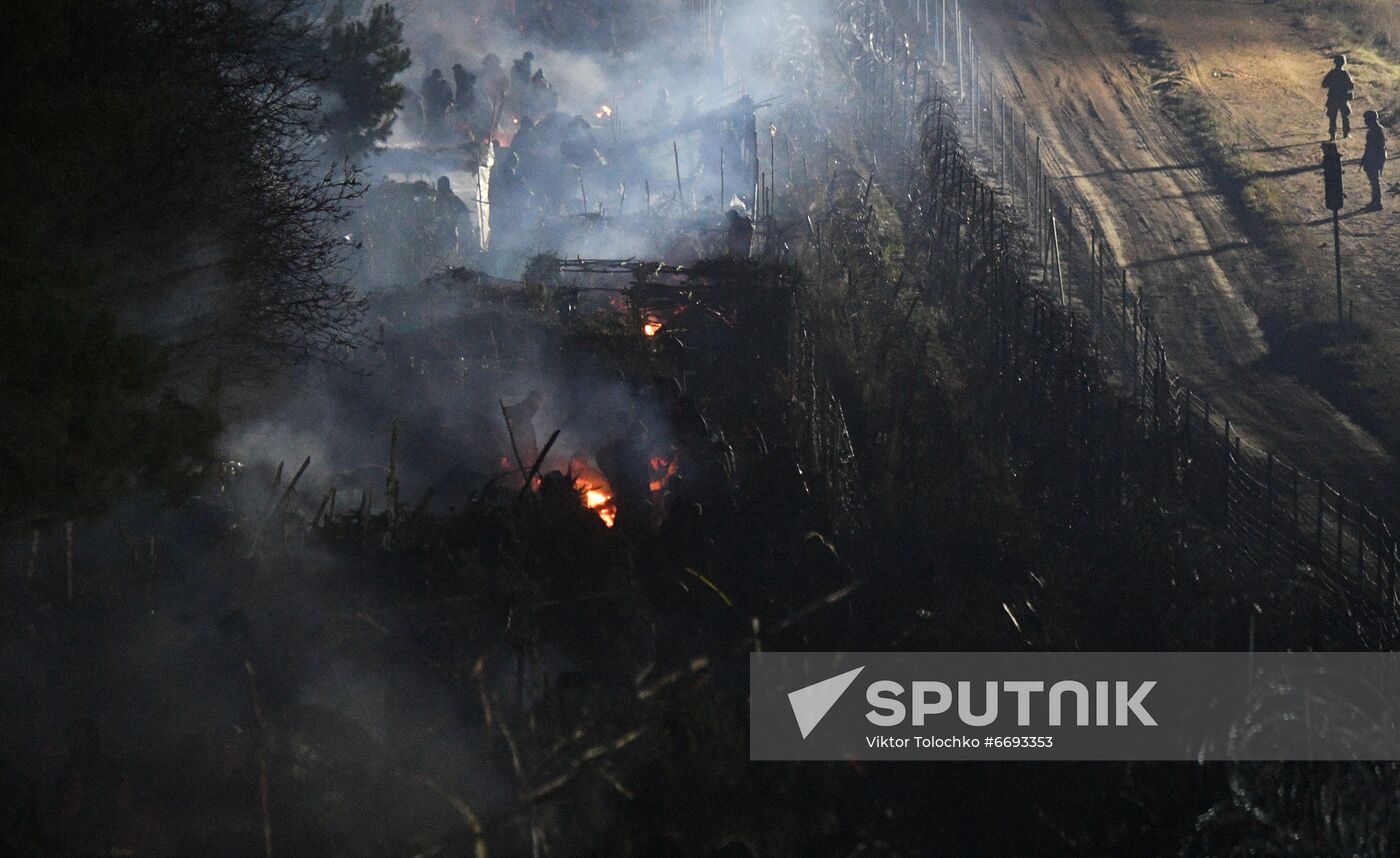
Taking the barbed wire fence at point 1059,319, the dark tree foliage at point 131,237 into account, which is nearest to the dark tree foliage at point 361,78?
the barbed wire fence at point 1059,319

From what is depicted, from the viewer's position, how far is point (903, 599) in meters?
10.3

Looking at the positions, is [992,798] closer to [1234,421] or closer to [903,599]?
[903,599]

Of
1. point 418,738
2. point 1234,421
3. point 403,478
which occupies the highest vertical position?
point 418,738

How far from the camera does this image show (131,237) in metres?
9.15

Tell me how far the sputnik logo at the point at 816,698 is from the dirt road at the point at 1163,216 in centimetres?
1098

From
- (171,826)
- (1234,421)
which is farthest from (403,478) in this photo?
(1234,421)

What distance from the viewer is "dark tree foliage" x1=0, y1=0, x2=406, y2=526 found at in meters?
6.99

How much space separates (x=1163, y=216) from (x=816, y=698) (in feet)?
70.4

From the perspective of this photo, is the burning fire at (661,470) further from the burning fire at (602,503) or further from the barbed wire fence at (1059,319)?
the barbed wire fence at (1059,319)

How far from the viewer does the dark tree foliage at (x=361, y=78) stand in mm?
24844

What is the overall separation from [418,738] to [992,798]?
4143 millimetres

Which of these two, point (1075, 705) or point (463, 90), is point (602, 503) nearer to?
point (1075, 705)

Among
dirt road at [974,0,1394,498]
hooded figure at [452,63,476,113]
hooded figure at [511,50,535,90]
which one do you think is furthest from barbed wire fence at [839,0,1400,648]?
hooded figure at [452,63,476,113]

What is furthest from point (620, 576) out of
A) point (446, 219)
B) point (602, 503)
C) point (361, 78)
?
point (361, 78)
